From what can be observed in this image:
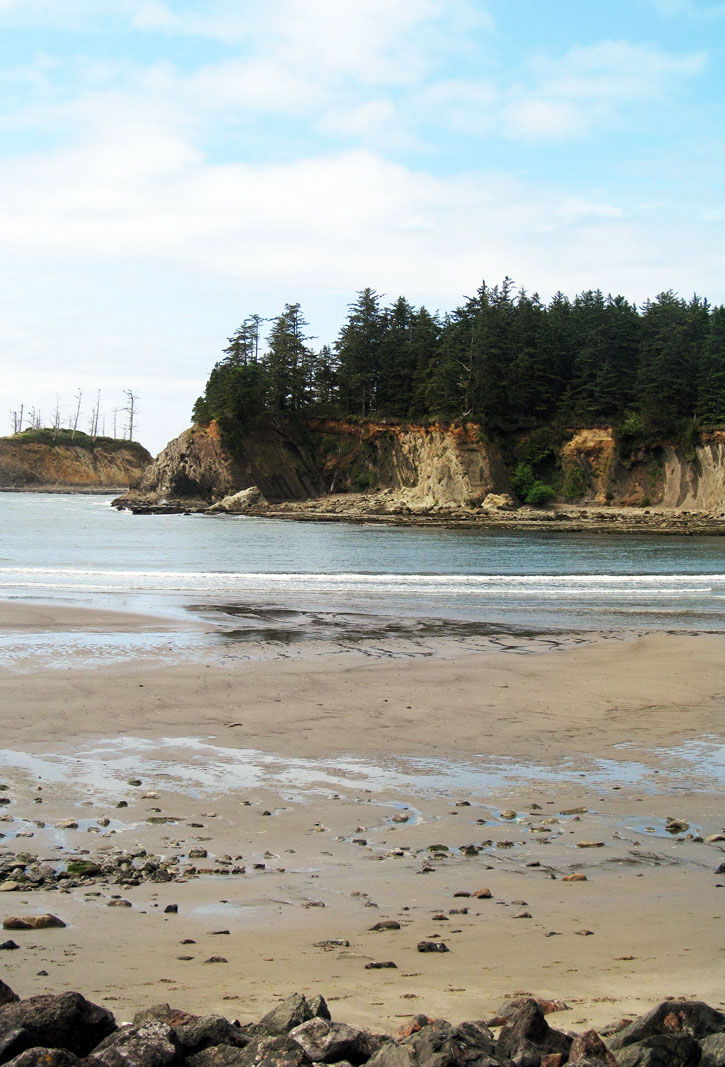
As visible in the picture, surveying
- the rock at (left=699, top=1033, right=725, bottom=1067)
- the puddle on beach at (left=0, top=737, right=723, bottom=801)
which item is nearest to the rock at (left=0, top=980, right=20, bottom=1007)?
the rock at (left=699, top=1033, right=725, bottom=1067)

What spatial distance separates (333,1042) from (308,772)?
203 inches

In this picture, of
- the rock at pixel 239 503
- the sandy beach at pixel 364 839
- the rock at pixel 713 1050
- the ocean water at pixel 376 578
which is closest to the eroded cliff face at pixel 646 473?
the ocean water at pixel 376 578

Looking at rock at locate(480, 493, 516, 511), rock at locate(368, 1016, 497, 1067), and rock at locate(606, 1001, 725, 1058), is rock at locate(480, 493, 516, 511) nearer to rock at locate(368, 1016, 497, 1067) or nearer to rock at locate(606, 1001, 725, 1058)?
rock at locate(606, 1001, 725, 1058)

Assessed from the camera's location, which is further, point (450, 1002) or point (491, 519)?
point (491, 519)

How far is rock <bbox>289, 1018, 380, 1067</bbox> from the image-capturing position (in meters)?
3.36

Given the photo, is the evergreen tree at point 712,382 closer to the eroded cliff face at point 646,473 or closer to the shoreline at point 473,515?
the eroded cliff face at point 646,473

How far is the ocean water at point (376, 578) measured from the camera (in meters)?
22.3

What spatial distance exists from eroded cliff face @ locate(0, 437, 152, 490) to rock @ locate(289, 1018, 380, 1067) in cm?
14158

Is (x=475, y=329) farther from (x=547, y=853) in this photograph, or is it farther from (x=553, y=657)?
(x=547, y=853)

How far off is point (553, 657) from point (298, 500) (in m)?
79.6

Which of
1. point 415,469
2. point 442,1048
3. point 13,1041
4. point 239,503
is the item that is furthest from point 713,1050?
point 415,469

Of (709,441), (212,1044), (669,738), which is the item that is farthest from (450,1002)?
(709,441)

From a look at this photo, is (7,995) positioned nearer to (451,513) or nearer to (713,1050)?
(713,1050)

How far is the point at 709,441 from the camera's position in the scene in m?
A: 77.0
